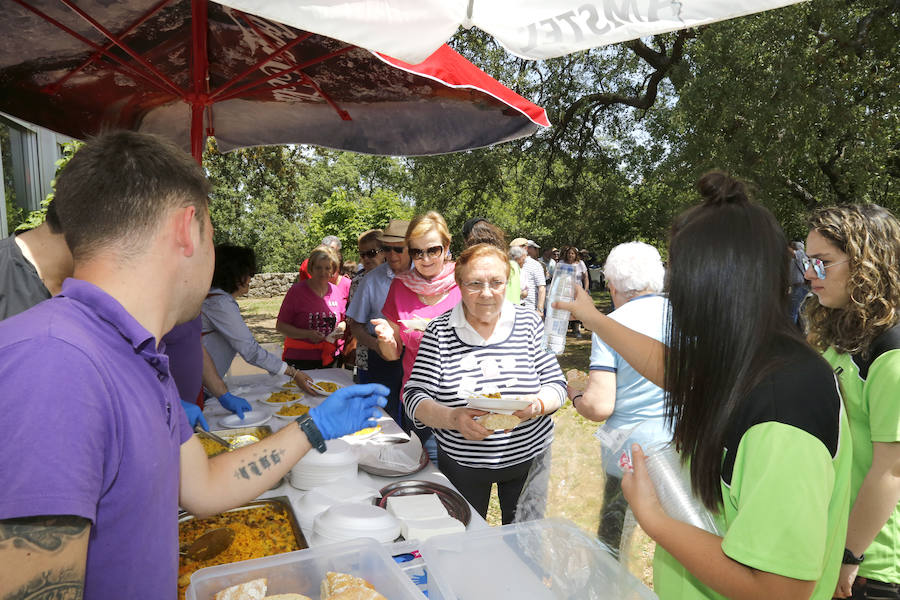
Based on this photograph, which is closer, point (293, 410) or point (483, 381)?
point (483, 381)

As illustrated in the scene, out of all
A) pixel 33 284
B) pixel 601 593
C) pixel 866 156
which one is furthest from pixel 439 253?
pixel 866 156

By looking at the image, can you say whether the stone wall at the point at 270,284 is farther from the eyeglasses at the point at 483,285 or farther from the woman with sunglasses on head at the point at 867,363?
the woman with sunglasses on head at the point at 867,363

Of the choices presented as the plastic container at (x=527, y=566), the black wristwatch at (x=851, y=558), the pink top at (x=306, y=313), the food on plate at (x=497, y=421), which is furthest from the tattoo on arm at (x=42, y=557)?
the pink top at (x=306, y=313)

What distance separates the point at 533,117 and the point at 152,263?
2.43 m

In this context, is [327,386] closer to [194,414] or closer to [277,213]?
[194,414]

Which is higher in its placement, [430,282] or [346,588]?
[430,282]

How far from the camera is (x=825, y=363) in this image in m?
1.17

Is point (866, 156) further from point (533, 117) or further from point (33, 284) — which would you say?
point (33, 284)

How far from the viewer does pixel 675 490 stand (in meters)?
1.37

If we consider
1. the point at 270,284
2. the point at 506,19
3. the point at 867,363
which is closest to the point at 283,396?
the point at 506,19

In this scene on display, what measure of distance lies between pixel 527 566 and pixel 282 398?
2433 mm

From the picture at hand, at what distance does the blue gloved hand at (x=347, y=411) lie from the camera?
175 cm

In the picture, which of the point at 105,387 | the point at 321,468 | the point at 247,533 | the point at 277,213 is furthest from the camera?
the point at 277,213

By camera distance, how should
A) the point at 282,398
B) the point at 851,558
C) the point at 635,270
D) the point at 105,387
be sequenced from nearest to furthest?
the point at 105,387, the point at 851,558, the point at 635,270, the point at 282,398
